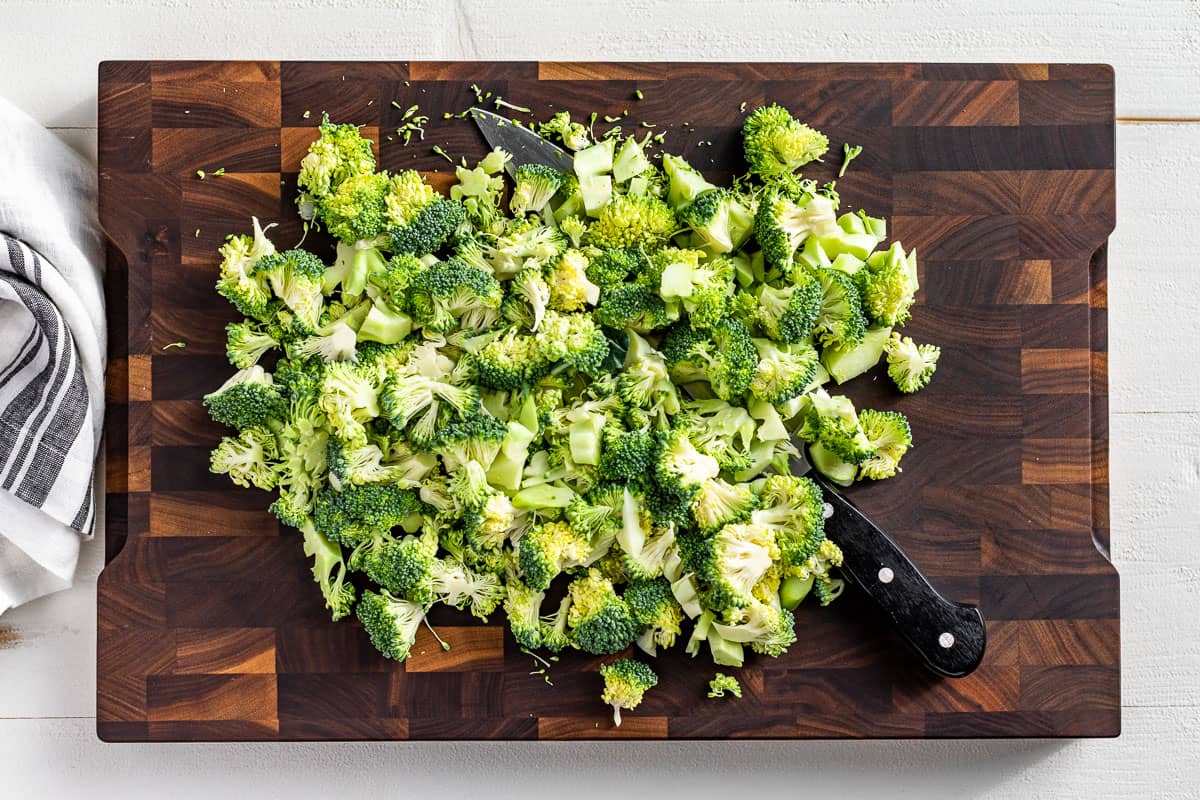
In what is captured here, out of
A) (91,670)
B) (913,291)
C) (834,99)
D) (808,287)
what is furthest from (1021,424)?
(91,670)

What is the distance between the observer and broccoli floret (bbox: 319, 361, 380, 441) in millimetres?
1565

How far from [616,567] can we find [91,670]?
1.12 m

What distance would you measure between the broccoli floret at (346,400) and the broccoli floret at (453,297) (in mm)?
151

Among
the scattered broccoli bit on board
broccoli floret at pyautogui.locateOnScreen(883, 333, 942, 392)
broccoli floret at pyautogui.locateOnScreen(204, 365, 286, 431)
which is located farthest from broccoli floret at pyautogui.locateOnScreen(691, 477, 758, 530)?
broccoli floret at pyautogui.locateOnScreen(204, 365, 286, 431)

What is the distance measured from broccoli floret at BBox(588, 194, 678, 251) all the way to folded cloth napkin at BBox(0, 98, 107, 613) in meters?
0.98

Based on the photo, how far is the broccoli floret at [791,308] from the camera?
5.17ft

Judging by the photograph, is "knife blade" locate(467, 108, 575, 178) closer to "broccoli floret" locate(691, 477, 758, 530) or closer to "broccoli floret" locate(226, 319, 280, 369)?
"broccoli floret" locate(226, 319, 280, 369)

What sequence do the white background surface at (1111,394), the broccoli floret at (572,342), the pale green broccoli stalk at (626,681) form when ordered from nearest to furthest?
the broccoli floret at (572,342) < the pale green broccoli stalk at (626,681) < the white background surface at (1111,394)

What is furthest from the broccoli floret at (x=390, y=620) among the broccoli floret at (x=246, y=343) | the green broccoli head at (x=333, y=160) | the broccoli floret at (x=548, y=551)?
the green broccoli head at (x=333, y=160)

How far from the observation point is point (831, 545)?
5.49 ft

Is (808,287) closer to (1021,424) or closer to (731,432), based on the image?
(731,432)

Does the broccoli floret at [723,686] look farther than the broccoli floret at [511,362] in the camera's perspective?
Yes

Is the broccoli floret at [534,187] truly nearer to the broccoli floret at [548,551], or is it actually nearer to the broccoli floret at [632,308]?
the broccoli floret at [632,308]

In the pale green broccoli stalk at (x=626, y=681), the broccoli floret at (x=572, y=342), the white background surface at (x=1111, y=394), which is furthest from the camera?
the white background surface at (x=1111, y=394)
